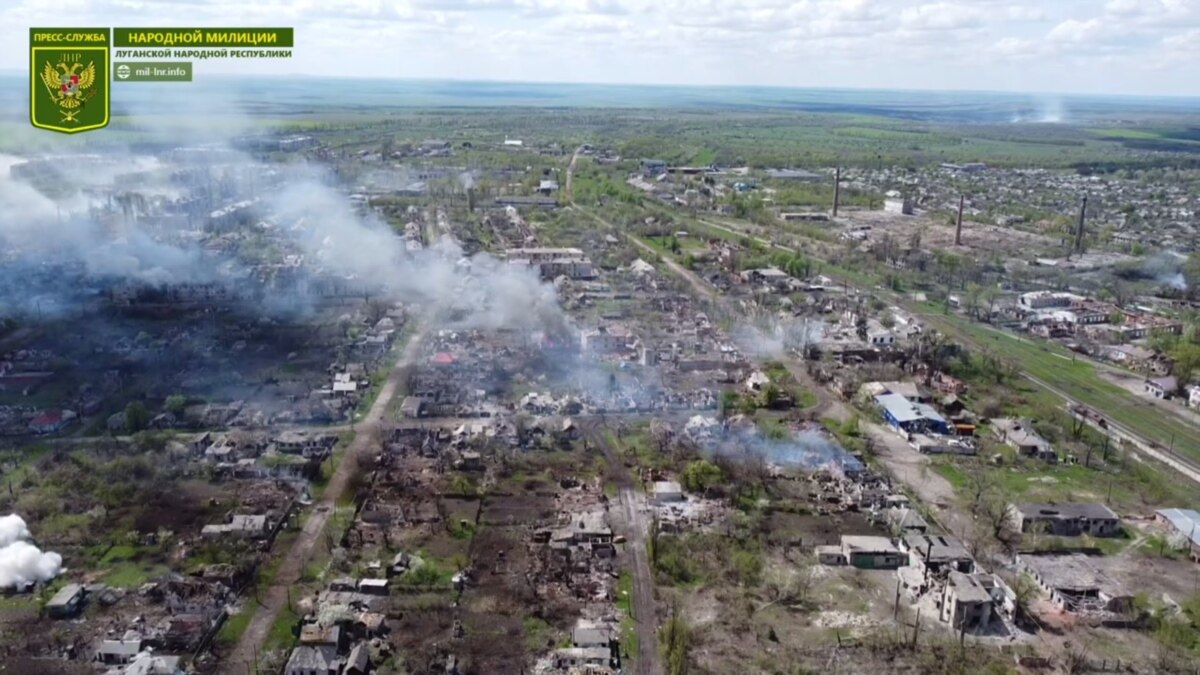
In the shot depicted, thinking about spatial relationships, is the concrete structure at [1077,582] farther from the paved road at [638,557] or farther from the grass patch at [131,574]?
the grass patch at [131,574]

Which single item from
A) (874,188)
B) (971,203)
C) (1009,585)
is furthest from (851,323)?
(874,188)

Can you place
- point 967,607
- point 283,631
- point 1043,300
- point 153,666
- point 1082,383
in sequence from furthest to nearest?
point 1043,300 < point 1082,383 < point 967,607 < point 283,631 < point 153,666

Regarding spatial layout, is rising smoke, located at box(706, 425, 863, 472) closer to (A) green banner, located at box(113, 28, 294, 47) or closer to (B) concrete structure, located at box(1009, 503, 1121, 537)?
(B) concrete structure, located at box(1009, 503, 1121, 537)

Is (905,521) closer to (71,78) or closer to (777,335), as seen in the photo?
(777,335)

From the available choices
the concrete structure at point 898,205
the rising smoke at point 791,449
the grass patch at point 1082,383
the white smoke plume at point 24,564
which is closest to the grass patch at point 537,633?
the rising smoke at point 791,449

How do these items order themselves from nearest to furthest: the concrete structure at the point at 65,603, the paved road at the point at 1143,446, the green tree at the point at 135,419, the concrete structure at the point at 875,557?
1. the concrete structure at the point at 65,603
2. the concrete structure at the point at 875,557
3. the paved road at the point at 1143,446
4. the green tree at the point at 135,419

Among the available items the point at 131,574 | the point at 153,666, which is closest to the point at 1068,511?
the point at 153,666

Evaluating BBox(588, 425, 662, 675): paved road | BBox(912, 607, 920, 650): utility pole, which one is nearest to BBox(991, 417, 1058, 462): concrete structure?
BBox(912, 607, 920, 650): utility pole
